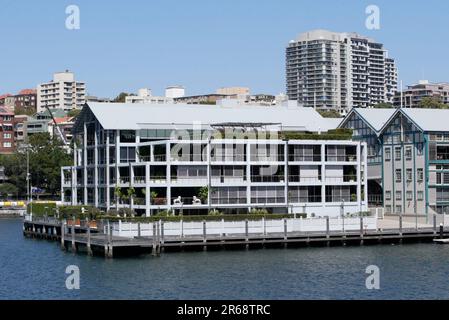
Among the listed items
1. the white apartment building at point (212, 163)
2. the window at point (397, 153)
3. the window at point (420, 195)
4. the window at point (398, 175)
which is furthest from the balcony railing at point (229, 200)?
the window at point (397, 153)

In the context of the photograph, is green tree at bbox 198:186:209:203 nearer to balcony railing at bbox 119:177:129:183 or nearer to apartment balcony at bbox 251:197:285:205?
apartment balcony at bbox 251:197:285:205

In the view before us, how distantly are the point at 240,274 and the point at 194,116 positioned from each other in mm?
52157

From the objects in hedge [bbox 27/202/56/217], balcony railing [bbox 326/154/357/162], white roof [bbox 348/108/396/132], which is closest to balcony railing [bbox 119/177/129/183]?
hedge [bbox 27/202/56/217]

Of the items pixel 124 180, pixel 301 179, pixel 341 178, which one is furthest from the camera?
pixel 341 178

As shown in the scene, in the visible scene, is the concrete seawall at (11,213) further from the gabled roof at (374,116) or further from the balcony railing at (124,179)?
the gabled roof at (374,116)

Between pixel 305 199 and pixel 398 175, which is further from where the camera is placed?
pixel 398 175

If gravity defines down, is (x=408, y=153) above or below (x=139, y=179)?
above

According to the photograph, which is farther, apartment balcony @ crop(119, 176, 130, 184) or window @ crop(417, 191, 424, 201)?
window @ crop(417, 191, 424, 201)

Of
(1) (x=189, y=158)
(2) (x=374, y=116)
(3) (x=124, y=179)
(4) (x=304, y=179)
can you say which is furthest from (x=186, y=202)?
(2) (x=374, y=116)

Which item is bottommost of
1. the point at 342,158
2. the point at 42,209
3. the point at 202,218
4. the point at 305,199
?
the point at 42,209

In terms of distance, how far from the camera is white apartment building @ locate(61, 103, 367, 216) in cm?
10050

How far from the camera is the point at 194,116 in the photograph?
118625 millimetres

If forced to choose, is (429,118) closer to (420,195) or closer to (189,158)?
(420,195)
